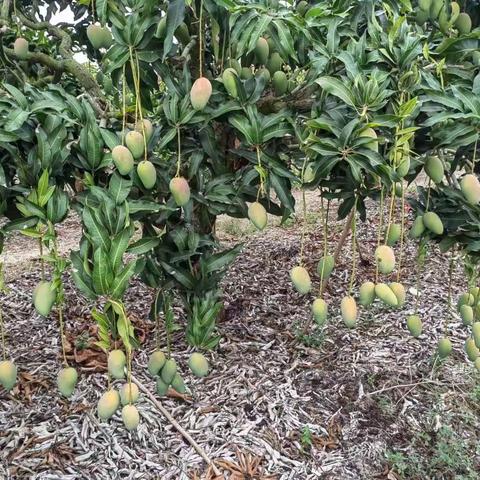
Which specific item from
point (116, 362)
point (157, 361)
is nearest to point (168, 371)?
point (157, 361)

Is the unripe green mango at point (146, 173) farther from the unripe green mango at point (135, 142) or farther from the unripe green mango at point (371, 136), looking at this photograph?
the unripe green mango at point (371, 136)

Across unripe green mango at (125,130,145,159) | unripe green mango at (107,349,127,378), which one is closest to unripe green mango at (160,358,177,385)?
unripe green mango at (107,349,127,378)

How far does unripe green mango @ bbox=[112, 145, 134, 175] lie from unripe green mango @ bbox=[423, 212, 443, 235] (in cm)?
68

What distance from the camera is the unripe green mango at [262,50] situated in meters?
1.25

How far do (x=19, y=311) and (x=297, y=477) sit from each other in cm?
152

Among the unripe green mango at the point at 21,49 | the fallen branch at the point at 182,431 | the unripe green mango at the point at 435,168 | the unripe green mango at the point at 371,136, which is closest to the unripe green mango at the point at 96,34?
the unripe green mango at the point at 21,49

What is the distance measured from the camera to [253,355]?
221 centimetres

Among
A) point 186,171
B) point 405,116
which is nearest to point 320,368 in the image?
point 186,171

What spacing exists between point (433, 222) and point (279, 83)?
1.63ft

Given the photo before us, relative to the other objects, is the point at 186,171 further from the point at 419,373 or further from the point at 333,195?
the point at 419,373

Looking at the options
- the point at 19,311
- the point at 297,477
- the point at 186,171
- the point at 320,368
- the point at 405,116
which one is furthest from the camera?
the point at 19,311

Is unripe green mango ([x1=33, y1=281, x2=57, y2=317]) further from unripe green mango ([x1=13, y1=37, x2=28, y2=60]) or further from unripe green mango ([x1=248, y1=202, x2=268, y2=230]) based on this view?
unripe green mango ([x1=13, y1=37, x2=28, y2=60])

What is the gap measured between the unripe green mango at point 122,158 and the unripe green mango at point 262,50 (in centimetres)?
41

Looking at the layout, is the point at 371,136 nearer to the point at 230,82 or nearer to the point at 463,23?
the point at 230,82
